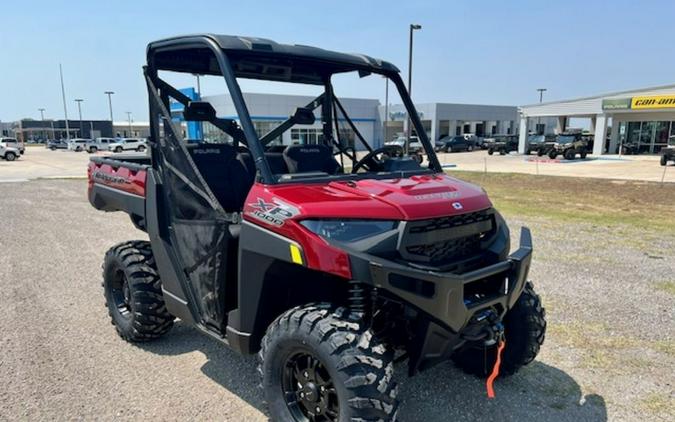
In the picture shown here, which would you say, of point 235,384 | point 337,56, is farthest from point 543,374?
point 337,56

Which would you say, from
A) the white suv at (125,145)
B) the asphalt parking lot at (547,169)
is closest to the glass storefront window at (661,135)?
the asphalt parking lot at (547,169)

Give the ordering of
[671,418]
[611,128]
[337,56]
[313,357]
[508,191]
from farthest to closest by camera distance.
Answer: [611,128], [508,191], [337,56], [671,418], [313,357]

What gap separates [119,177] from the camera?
13.7ft

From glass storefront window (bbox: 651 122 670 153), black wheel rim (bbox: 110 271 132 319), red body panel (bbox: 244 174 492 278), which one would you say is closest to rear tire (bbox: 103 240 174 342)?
black wheel rim (bbox: 110 271 132 319)

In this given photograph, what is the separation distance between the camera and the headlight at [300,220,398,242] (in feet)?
7.88

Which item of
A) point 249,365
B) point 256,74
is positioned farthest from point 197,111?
point 249,365

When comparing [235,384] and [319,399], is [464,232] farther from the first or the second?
[235,384]

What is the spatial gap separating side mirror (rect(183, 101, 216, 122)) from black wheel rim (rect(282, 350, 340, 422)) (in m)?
1.60

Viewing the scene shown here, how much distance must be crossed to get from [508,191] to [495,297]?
13.7 m

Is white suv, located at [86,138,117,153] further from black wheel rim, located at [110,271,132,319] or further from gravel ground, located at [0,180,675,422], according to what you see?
black wheel rim, located at [110,271,132,319]

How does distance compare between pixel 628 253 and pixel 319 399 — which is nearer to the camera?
pixel 319 399

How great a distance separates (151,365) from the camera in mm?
3695

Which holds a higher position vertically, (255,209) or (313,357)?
(255,209)

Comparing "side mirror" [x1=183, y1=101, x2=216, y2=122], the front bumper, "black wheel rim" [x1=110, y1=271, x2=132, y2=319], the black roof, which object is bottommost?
"black wheel rim" [x1=110, y1=271, x2=132, y2=319]
